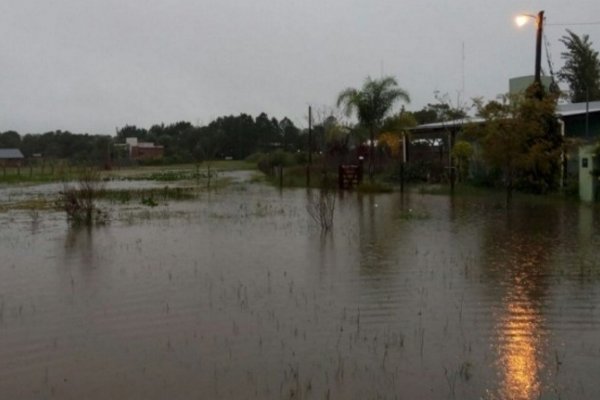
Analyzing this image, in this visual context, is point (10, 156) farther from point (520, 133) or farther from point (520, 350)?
point (520, 350)

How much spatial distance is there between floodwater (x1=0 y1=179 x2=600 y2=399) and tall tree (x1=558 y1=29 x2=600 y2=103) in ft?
114

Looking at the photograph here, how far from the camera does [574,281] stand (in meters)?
9.34

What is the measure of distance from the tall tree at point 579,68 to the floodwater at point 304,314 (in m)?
34.8

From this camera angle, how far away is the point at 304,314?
25.5 feet

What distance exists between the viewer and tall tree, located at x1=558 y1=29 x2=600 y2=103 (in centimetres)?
4656

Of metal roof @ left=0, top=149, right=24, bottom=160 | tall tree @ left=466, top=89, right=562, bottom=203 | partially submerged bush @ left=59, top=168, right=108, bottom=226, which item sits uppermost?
metal roof @ left=0, top=149, right=24, bottom=160

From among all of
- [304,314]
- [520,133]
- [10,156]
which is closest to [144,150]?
[10,156]

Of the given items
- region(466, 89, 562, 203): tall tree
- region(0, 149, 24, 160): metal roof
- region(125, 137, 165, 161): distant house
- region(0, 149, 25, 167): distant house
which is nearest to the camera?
region(466, 89, 562, 203): tall tree

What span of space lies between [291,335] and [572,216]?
12.5 metres

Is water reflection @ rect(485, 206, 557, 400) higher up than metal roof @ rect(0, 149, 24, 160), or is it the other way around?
metal roof @ rect(0, 149, 24, 160)

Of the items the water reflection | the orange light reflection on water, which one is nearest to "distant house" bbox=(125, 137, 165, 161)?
the water reflection

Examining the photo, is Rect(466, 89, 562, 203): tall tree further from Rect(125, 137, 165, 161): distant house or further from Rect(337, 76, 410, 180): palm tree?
Rect(125, 137, 165, 161): distant house

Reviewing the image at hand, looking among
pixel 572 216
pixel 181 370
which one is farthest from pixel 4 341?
pixel 572 216

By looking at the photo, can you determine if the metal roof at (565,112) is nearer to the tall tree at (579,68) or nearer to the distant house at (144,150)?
the tall tree at (579,68)
